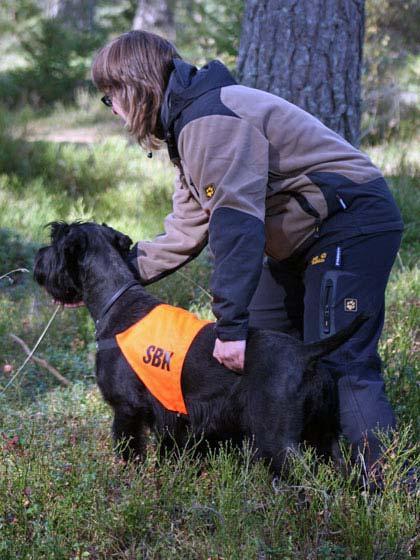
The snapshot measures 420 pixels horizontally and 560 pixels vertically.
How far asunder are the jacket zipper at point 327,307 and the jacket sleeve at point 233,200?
1.48 feet

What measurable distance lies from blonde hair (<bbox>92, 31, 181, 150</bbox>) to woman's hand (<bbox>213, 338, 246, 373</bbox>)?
1.13 metres

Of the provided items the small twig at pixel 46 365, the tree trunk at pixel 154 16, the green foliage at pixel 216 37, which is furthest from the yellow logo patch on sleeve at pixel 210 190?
the tree trunk at pixel 154 16

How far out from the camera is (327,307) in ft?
12.0

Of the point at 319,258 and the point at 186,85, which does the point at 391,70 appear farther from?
the point at 186,85

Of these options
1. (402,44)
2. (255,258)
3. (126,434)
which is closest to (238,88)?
(255,258)

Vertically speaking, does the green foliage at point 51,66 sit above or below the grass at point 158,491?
above

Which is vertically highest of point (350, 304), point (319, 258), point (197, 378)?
point (319, 258)

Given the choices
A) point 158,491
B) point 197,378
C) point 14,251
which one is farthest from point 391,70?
point 158,491

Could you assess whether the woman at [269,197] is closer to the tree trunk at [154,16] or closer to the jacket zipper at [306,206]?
the jacket zipper at [306,206]

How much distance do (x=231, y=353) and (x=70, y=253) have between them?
3.97 ft

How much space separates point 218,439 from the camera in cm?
393

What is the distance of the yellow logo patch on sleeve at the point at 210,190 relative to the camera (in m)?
3.42

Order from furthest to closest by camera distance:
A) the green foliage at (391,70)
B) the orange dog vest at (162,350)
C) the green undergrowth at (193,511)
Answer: the green foliage at (391,70) → the orange dog vest at (162,350) → the green undergrowth at (193,511)

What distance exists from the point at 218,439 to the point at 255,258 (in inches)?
44.0
